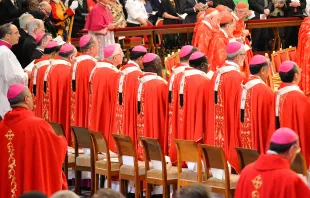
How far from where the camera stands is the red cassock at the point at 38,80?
16859 millimetres

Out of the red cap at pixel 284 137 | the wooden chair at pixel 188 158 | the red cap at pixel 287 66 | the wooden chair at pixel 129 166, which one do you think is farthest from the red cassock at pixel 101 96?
the red cap at pixel 284 137

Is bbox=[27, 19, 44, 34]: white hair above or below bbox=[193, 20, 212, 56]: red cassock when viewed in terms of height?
above

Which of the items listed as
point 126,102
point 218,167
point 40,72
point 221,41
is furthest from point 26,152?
point 221,41

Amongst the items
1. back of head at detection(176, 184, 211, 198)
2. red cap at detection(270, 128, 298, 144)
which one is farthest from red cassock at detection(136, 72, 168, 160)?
back of head at detection(176, 184, 211, 198)

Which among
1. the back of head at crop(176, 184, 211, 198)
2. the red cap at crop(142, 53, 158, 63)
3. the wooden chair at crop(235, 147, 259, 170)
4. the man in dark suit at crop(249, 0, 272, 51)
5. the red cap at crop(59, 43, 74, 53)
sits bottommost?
the man in dark suit at crop(249, 0, 272, 51)

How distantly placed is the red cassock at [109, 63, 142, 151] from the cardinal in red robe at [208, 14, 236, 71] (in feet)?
12.2

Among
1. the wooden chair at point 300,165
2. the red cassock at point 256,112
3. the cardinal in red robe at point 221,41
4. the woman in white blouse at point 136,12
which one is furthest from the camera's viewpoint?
the woman in white blouse at point 136,12

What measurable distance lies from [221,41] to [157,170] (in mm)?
6005

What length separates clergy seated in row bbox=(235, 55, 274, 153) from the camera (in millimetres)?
13930

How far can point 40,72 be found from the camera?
55.4 ft

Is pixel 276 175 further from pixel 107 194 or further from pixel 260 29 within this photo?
pixel 260 29

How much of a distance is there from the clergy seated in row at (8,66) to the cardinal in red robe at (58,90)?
0.60m

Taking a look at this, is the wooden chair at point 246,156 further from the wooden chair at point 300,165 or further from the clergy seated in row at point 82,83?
the clergy seated in row at point 82,83

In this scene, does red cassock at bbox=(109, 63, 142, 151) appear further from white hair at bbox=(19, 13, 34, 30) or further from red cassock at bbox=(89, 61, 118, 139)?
white hair at bbox=(19, 13, 34, 30)
